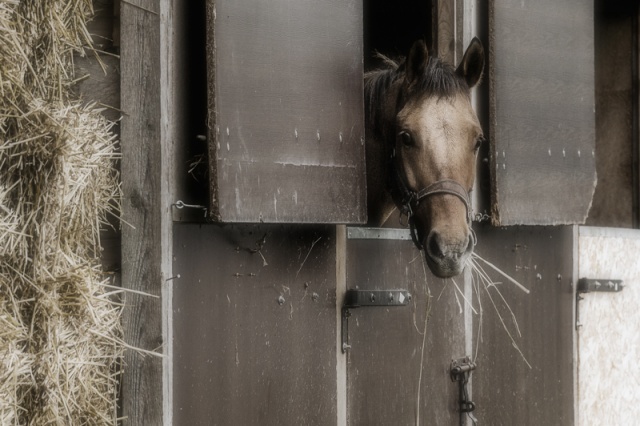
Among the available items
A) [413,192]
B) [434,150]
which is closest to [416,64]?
[434,150]

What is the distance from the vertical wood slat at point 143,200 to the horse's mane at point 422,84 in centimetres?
104

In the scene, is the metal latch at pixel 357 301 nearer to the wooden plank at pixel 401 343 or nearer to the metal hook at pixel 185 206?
the wooden plank at pixel 401 343

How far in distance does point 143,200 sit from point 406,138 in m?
1.03

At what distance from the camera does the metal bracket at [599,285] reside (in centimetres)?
432

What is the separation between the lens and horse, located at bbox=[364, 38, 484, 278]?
274 centimetres

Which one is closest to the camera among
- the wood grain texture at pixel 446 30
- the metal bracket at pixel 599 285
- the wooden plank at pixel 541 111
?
the wooden plank at pixel 541 111

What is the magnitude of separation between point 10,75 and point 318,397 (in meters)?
1.71

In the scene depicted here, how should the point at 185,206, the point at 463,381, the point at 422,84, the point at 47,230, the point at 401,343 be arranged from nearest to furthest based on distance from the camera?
the point at 47,230 < the point at 185,206 < the point at 422,84 < the point at 401,343 < the point at 463,381

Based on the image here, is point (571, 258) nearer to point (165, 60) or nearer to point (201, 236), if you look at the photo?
point (201, 236)

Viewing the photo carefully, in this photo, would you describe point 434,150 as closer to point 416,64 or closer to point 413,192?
point 413,192

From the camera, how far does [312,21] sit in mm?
2822

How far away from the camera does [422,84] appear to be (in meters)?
2.97

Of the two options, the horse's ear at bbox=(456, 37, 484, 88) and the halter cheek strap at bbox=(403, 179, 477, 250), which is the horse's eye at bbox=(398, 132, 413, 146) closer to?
the halter cheek strap at bbox=(403, 179, 477, 250)

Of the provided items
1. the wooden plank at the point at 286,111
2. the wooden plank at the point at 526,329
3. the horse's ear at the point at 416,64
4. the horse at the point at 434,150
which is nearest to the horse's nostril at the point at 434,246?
the horse at the point at 434,150
